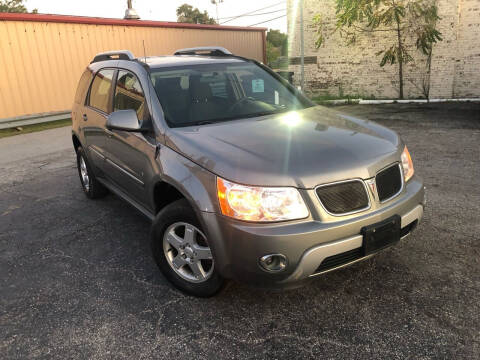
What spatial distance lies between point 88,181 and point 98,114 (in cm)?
122

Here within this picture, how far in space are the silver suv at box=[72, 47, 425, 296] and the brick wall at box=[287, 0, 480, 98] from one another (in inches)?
449

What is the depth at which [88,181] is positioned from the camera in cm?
527

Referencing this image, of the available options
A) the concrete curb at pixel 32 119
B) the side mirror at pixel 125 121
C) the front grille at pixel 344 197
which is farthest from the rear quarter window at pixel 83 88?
the concrete curb at pixel 32 119

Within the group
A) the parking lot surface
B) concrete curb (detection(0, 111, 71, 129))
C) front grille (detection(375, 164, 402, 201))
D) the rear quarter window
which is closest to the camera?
the parking lot surface

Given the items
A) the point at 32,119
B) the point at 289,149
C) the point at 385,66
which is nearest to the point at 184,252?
the point at 289,149

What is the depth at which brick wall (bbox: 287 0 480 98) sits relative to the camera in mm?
12828

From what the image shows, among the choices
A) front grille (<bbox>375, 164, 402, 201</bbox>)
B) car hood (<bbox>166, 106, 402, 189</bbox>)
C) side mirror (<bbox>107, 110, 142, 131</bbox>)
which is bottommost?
front grille (<bbox>375, 164, 402, 201</bbox>)

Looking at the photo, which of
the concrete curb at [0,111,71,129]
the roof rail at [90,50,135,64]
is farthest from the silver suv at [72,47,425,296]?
the concrete curb at [0,111,71,129]

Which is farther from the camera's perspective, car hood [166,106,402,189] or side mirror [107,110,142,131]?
side mirror [107,110,142,131]

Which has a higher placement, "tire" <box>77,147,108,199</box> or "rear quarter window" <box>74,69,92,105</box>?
"rear quarter window" <box>74,69,92,105</box>

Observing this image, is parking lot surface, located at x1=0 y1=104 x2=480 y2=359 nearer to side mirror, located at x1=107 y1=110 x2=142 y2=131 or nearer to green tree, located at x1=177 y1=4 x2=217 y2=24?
side mirror, located at x1=107 y1=110 x2=142 y2=131

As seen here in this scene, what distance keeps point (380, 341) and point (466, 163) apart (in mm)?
4464

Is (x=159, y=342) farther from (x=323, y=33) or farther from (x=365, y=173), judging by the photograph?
(x=323, y=33)

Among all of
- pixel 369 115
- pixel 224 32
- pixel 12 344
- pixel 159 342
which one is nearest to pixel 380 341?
pixel 159 342
